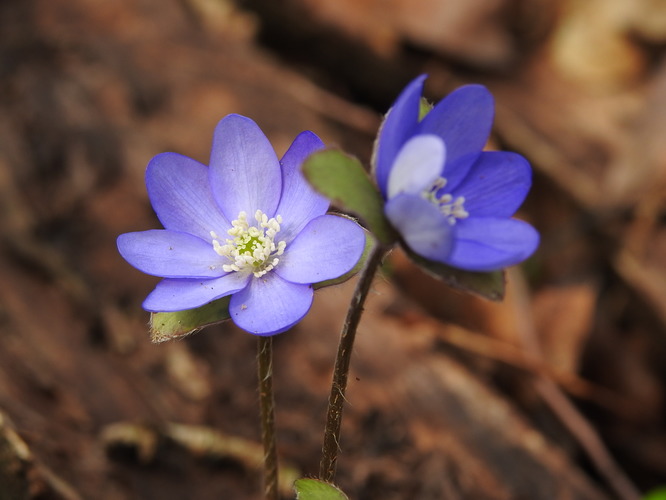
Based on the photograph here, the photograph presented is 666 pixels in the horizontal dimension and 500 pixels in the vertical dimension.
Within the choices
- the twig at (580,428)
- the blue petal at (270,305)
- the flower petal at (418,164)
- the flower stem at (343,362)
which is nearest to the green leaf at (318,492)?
the flower stem at (343,362)

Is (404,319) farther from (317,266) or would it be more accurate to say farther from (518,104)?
(518,104)

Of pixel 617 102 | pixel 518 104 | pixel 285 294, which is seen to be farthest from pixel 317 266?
pixel 617 102

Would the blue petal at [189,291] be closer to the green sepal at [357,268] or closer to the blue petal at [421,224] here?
the green sepal at [357,268]

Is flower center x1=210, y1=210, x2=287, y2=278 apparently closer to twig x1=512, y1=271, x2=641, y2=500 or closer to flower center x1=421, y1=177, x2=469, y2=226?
flower center x1=421, y1=177, x2=469, y2=226

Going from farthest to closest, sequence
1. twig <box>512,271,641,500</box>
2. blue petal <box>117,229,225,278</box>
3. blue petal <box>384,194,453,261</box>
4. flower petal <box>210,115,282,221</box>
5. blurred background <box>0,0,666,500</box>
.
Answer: twig <box>512,271,641,500</box> → blurred background <box>0,0,666,500</box> → flower petal <box>210,115,282,221</box> → blue petal <box>117,229,225,278</box> → blue petal <box>384,194,453,261</box>

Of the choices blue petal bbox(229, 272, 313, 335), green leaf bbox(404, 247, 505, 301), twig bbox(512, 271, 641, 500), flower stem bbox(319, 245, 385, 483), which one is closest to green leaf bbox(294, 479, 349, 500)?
flower stem bbox(319, 245, 385, 483)

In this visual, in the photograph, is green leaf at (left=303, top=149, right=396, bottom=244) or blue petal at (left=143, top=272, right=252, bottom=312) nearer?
green leaf at (left=303, top=149, right=396, bottom=244)
